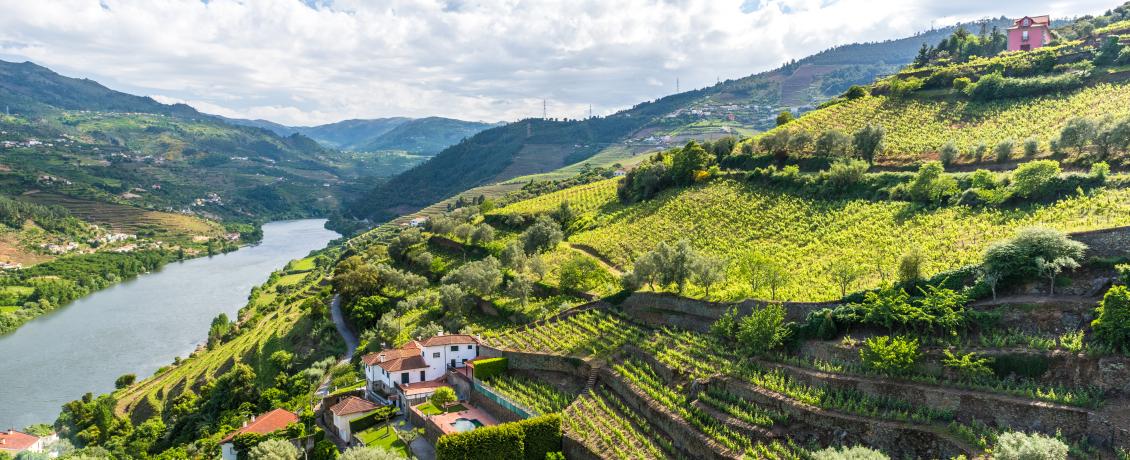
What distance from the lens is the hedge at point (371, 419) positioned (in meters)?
34.3

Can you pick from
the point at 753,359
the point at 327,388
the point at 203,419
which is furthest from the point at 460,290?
the point at 753,359

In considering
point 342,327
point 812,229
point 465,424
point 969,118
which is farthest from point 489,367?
point 969,118

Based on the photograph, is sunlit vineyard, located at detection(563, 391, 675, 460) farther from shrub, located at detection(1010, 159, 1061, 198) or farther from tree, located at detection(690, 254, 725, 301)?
shrub, located at detection(1010, 159, 1061, 198)

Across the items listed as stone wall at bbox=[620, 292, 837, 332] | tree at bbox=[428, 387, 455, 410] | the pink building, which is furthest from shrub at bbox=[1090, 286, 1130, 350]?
the pink building

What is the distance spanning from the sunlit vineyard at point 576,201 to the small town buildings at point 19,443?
4769 centimetres

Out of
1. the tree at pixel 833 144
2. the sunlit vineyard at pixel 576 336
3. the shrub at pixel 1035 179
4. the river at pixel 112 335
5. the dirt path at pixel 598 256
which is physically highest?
the tree at pixel 833 144

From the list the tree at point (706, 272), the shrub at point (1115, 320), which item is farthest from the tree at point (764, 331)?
the shrub at point (1115, 320)

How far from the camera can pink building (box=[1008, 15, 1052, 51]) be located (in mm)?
74438

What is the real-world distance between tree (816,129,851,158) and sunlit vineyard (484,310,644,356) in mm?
28770

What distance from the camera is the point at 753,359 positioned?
25984mm

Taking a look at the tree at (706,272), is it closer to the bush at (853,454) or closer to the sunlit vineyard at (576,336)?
the sunlit vineyard at (576,336)

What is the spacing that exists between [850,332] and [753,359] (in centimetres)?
386

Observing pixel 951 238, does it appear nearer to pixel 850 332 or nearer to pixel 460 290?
pixel 850 332

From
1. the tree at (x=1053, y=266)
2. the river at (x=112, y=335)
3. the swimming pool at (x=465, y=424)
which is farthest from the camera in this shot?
the river at (x=112, y=335)
